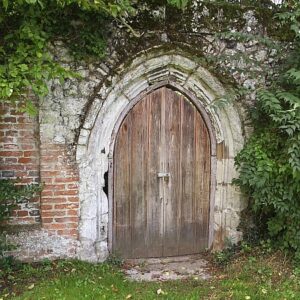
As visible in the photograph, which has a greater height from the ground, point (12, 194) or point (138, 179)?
point (138, 179)

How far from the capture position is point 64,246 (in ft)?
16.6

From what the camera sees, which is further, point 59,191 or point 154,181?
point 154,181

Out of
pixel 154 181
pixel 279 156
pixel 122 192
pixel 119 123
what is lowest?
pixel 122 192

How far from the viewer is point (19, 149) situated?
492 centimetres

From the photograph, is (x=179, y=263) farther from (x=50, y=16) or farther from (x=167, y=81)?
(x=50, y=16)

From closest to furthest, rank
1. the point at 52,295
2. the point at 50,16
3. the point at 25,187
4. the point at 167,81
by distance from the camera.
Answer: the point at 52,295 → the point at 50,16 → the point at 25,187 → the point at 167,81

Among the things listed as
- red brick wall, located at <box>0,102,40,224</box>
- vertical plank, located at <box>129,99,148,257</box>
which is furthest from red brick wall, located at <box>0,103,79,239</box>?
vertical plank, located at <box>129,99,148,257</box>

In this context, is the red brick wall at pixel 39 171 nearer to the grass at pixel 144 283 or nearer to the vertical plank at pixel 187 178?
the grass at pixel 144 283

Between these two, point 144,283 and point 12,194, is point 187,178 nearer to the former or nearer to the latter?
point 144,283

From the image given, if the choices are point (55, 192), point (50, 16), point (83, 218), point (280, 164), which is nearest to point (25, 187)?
point (55, 192)

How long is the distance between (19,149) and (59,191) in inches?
25.5

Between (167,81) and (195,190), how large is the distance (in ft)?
4.67

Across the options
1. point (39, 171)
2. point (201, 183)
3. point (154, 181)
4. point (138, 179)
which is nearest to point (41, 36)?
point (39, 171)

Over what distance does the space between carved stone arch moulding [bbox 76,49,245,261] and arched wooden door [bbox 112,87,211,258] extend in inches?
4.3
